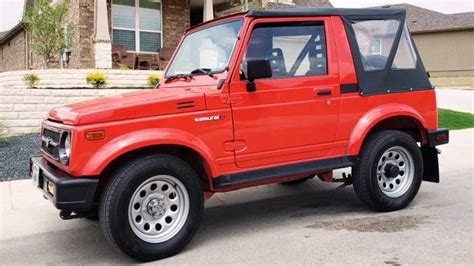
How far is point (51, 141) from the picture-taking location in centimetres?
462

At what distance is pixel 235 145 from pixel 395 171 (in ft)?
6.56

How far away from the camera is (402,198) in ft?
18.4

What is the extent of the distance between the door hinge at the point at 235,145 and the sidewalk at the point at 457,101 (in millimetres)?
13317

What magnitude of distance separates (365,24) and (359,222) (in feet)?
7.13

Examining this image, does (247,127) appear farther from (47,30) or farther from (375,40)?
(47,30)

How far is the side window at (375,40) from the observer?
5469 millimetres

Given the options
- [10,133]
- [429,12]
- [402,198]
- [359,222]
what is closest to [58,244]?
[359,222]

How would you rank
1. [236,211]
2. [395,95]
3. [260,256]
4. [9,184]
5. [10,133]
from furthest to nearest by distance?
[10,133] → [9,184] → [236,211] → [395,95] → [260,256]

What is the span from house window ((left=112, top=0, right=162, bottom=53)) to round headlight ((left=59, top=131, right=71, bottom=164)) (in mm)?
13256

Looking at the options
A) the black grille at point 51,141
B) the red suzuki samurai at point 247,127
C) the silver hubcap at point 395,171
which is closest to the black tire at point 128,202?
the red suzuki samurai at point 247,127

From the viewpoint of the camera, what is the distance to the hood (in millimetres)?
4148

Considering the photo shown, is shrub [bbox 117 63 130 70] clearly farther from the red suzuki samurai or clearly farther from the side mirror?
the side mirror

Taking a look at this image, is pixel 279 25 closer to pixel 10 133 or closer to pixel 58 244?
pixel 58 244

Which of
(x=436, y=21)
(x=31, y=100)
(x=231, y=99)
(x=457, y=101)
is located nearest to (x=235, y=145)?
(x=231, y=99)
